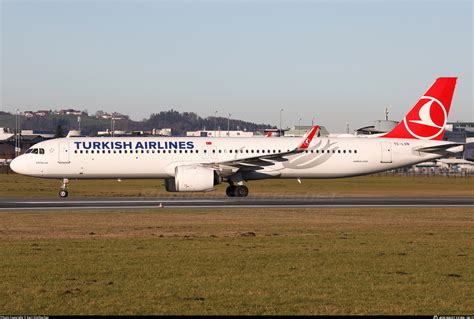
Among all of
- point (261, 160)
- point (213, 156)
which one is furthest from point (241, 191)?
point (213, 156)

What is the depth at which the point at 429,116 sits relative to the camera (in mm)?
48938

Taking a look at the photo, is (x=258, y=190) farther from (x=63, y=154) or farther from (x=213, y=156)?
(x=63, y=154)

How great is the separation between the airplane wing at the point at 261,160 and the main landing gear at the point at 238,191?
1.26m

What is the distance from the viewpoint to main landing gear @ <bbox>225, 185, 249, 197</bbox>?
4531 cm

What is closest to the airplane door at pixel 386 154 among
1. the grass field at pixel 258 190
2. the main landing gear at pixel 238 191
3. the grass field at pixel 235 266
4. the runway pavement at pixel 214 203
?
the grass field at pixel 258 190

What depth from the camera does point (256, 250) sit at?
19828 mm

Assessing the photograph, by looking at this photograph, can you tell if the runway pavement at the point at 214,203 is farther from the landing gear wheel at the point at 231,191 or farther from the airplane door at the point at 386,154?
the airplane door at the point at 386,154

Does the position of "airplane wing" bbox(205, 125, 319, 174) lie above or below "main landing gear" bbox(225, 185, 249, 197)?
above

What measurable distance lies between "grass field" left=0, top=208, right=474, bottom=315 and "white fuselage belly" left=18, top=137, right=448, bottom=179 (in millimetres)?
15599

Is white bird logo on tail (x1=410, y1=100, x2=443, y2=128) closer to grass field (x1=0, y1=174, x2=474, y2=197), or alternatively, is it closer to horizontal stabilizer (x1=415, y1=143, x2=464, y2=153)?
horizontal stabilizer (x1=415, y1=143, x2=464, y2=153)

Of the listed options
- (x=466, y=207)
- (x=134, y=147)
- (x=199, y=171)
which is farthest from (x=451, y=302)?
(x=134, y=147)

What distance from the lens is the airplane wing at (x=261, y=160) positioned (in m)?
44.7

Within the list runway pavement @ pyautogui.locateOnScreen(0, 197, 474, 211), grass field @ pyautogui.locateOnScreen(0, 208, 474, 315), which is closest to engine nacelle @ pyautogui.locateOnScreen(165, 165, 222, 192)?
runway pavement @ pyautogui.locateOnScreen(0, 197, 474, 211)

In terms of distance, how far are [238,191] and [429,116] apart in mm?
13439
